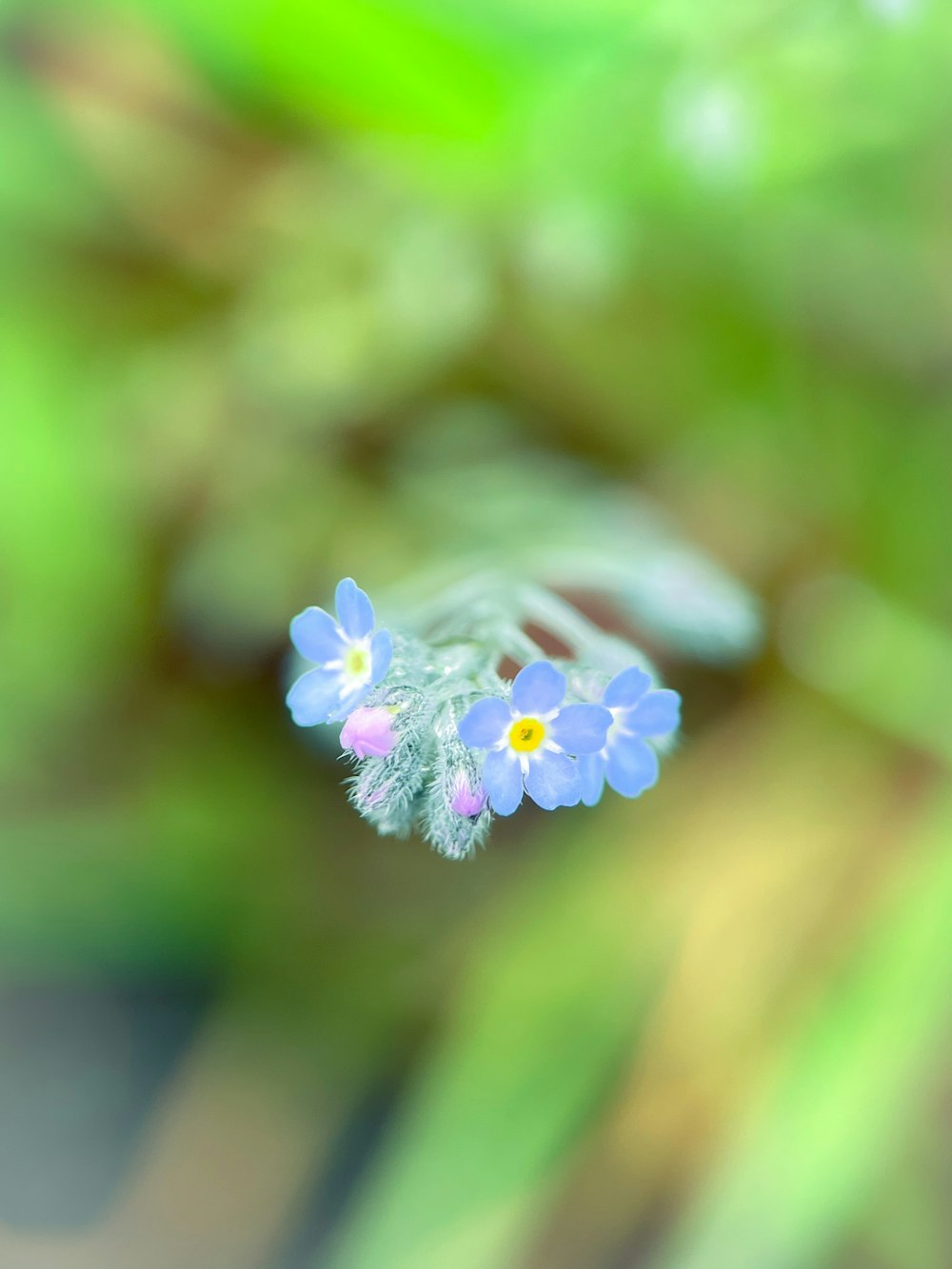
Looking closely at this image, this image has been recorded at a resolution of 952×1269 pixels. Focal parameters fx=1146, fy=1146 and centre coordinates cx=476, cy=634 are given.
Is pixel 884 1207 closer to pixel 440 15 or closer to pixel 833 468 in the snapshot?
pixel 833 468

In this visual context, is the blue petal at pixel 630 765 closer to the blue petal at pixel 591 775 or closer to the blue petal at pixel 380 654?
the blue petal at pixel 591 775

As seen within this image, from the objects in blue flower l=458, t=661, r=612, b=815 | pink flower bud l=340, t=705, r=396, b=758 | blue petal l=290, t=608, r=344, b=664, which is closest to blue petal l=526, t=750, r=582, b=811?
blue flower l=458, t=661, r=612, b=815

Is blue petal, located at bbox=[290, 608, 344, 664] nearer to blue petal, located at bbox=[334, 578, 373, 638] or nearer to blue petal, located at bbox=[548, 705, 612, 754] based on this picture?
blue petal, located at bbox=[334, 578, 373, 638]

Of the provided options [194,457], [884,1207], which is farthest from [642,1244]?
[194,457]

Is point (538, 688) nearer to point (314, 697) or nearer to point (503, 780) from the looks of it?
point (503, 780)

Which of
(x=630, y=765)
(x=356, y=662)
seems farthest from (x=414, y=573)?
(x=630, y=765)

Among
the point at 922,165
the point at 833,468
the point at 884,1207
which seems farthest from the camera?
the point at 833,468

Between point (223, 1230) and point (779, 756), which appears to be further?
point (779, 756)
